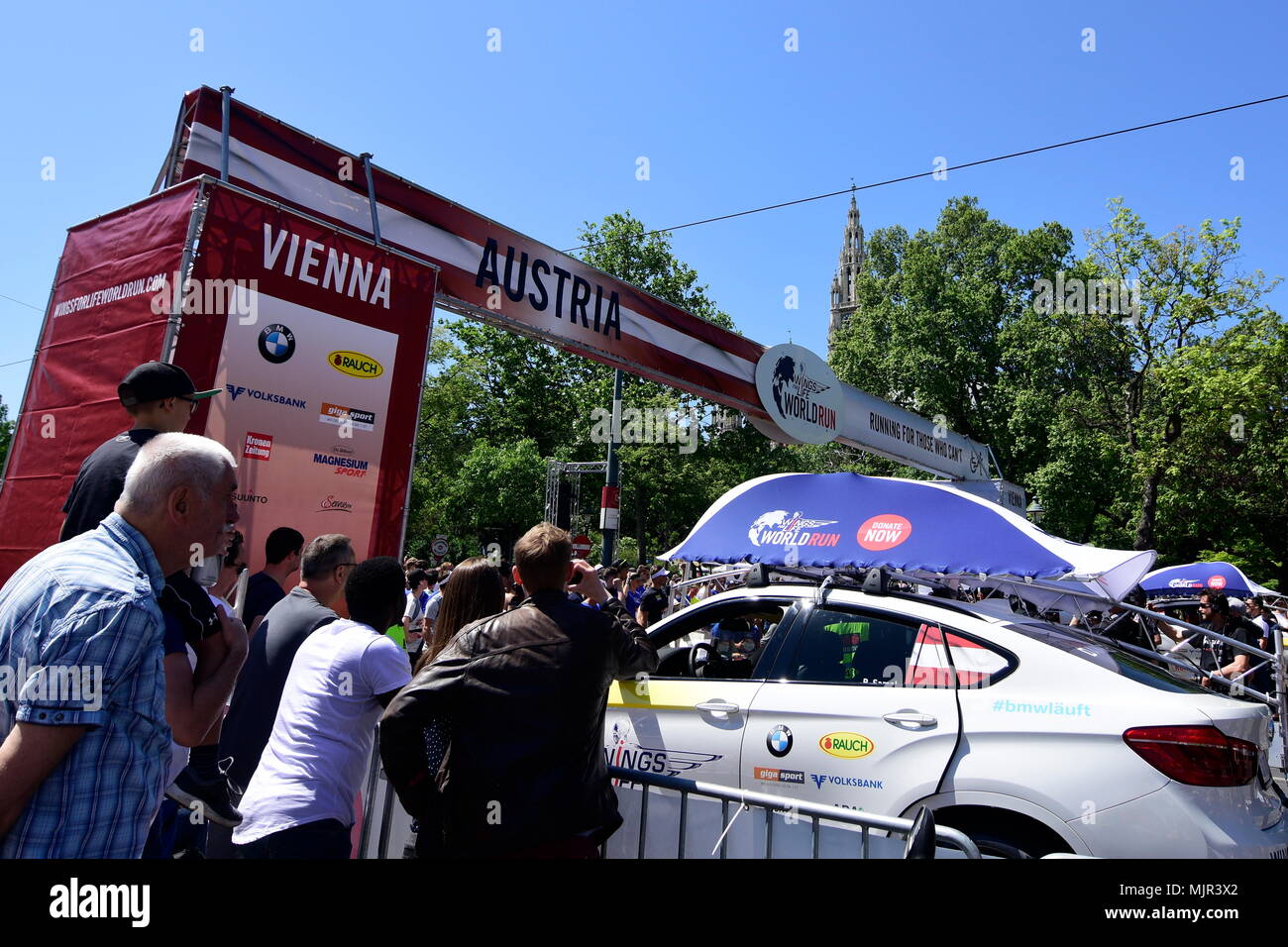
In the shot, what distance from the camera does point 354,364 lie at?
5441 mm

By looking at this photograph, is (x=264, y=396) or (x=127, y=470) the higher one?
(x=264, y=396)

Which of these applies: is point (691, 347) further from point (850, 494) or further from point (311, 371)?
point (311, 371)

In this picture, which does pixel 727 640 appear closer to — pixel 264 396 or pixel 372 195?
pixel 264 396

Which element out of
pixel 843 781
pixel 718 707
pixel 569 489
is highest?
pixel 569 489

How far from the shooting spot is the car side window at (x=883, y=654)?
13.2ft

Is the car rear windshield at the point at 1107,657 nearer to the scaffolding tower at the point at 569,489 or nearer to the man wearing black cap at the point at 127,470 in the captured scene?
the man wearing black cap at the point at 127,470

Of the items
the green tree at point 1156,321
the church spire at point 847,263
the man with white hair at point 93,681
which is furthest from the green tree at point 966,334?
the church spire at point 847,263

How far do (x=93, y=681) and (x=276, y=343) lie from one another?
3.80 meters

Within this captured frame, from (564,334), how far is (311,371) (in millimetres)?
3471

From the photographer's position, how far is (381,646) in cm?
294

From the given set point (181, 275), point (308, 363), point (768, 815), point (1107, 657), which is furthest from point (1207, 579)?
point (181, 275)

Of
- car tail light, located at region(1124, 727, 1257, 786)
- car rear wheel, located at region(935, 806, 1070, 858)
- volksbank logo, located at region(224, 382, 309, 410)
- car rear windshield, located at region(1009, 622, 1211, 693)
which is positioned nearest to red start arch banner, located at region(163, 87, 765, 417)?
volksbank logo, located at region(224, 382, 309, 410)

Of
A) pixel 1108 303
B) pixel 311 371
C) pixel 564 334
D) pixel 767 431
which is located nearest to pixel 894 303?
pixel 1108 303

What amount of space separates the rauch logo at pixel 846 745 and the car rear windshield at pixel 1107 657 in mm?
931
